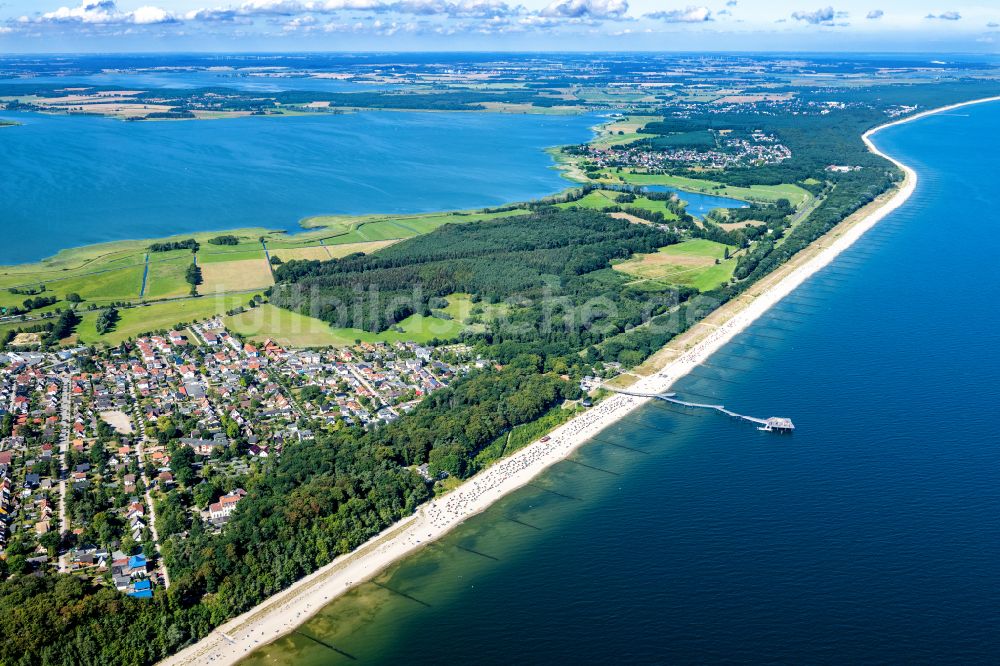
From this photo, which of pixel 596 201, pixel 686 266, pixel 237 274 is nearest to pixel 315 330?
pixel 237 274

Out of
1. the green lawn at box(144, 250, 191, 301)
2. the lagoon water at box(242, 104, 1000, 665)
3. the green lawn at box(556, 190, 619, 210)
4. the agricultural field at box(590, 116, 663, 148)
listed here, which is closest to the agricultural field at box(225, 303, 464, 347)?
the green lawn at box(144, 250, 191, 301)

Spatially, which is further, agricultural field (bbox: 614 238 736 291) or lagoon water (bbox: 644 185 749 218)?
lagoon water (bbox: 644 185 749 218)

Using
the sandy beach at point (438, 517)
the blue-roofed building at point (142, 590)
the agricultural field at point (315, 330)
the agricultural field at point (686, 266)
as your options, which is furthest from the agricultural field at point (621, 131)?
the blue-roofed building at point (142, 590)

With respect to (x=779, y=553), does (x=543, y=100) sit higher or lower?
higher

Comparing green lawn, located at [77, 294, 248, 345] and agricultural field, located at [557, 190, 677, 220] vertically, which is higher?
agricultural field, located at [557, 190, 677, 220]

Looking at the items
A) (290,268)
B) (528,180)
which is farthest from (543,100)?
(290,268)

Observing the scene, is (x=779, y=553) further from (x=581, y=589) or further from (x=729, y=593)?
(x=581, y=589)

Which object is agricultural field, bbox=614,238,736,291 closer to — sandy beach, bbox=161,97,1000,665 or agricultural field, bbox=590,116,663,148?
sandy beach, bbox=161,97,1000,665
